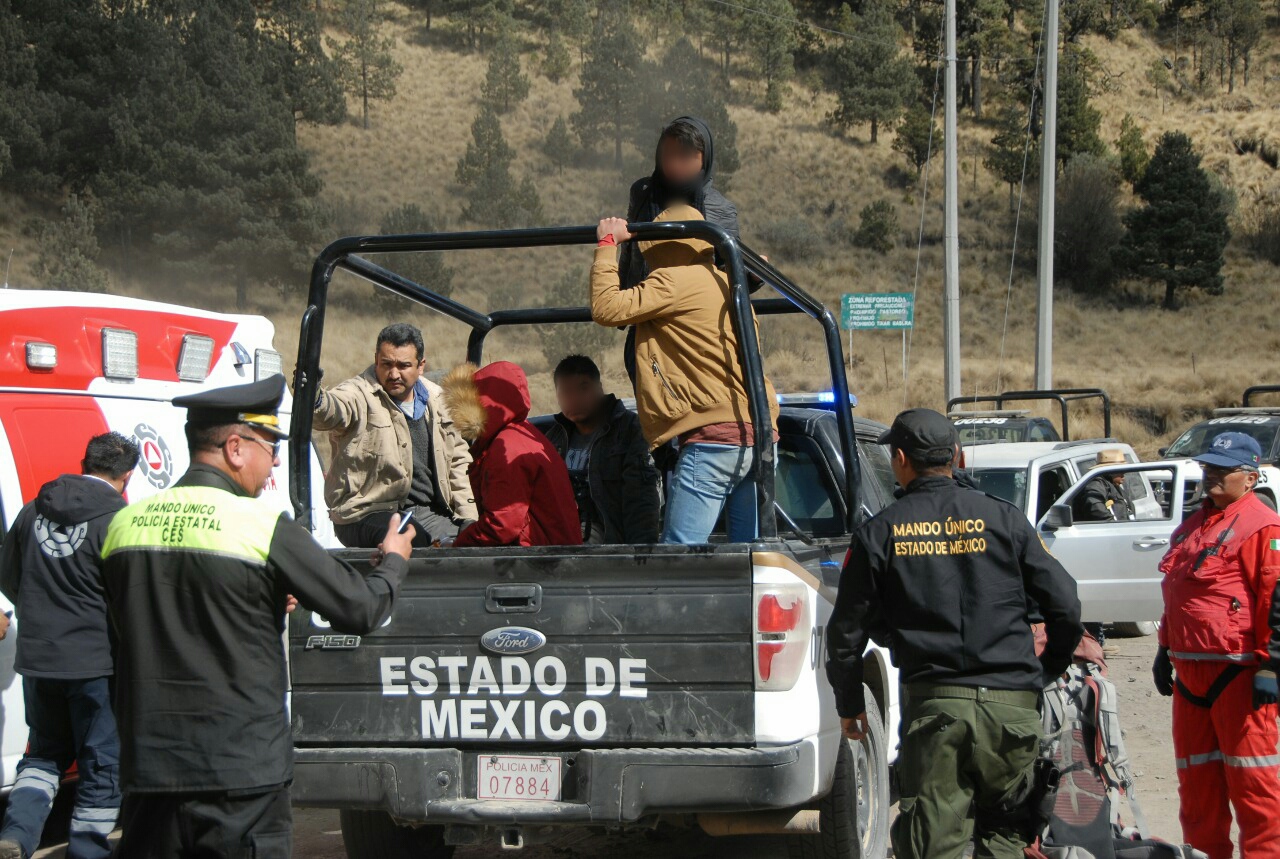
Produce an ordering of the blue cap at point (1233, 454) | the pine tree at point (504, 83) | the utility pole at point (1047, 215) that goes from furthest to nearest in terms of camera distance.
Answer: the pine tree at point (504, 83) < the utility pole at point (1047, 215) < the blue cap at point (1233, 454)

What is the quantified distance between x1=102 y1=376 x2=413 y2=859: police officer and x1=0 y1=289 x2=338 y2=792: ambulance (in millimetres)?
2598

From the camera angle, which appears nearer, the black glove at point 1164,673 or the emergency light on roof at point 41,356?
the black glove at point 1164,673

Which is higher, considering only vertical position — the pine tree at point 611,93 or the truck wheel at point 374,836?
the pine tree at point 611,93

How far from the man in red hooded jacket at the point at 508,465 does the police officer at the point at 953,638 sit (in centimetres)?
138

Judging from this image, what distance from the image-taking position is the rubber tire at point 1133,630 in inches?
466

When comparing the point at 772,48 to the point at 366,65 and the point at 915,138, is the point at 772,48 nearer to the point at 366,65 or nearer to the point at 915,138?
the point at 915,138

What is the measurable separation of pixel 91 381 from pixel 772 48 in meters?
61.5

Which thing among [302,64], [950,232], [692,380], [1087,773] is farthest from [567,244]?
[302,64]

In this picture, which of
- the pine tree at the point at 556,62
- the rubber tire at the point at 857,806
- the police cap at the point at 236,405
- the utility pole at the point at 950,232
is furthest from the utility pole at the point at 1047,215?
the pine tree at the point at 556,62

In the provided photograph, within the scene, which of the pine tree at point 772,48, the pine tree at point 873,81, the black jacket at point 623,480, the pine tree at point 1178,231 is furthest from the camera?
the pine tree at point 772,48

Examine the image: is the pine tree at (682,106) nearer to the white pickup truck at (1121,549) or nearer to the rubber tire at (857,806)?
the white pickup truck at (1121,549)

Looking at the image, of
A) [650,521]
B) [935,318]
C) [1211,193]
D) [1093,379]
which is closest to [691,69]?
[935,318]

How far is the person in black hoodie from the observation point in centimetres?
509

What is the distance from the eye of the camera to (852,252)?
51.7 meters
